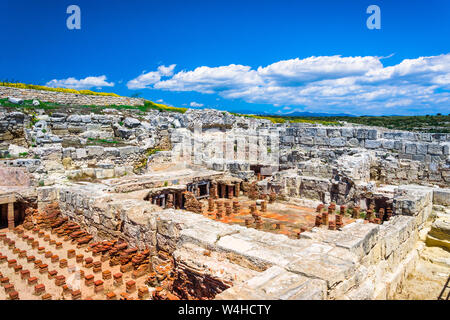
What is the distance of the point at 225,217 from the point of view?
9242 millimetres

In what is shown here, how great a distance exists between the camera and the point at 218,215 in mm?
9172

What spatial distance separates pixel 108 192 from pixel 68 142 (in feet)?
25.0

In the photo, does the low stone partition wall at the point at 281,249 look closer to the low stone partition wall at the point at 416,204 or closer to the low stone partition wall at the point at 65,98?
the low stone partition wall at the point at 416,204

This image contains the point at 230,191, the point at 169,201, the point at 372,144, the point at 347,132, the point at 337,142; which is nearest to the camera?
the point at 169,201

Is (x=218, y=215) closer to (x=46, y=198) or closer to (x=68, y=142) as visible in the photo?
(x=46, y=198)

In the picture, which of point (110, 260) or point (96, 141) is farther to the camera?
point (96, 141)

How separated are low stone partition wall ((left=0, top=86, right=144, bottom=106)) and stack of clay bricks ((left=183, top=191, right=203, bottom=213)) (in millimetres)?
17444

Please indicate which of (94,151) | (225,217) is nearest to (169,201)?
(225,217)

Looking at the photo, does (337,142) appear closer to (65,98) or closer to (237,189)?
(237,189)

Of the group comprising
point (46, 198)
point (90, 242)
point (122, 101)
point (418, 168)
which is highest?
point (122, 101)

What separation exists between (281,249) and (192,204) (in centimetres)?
602

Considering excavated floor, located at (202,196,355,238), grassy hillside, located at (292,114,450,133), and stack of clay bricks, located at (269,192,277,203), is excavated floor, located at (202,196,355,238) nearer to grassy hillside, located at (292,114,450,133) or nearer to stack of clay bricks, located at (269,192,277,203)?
stack of clay bricks, located at (269,192,277,203)

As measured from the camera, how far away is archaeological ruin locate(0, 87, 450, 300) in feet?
13.4
